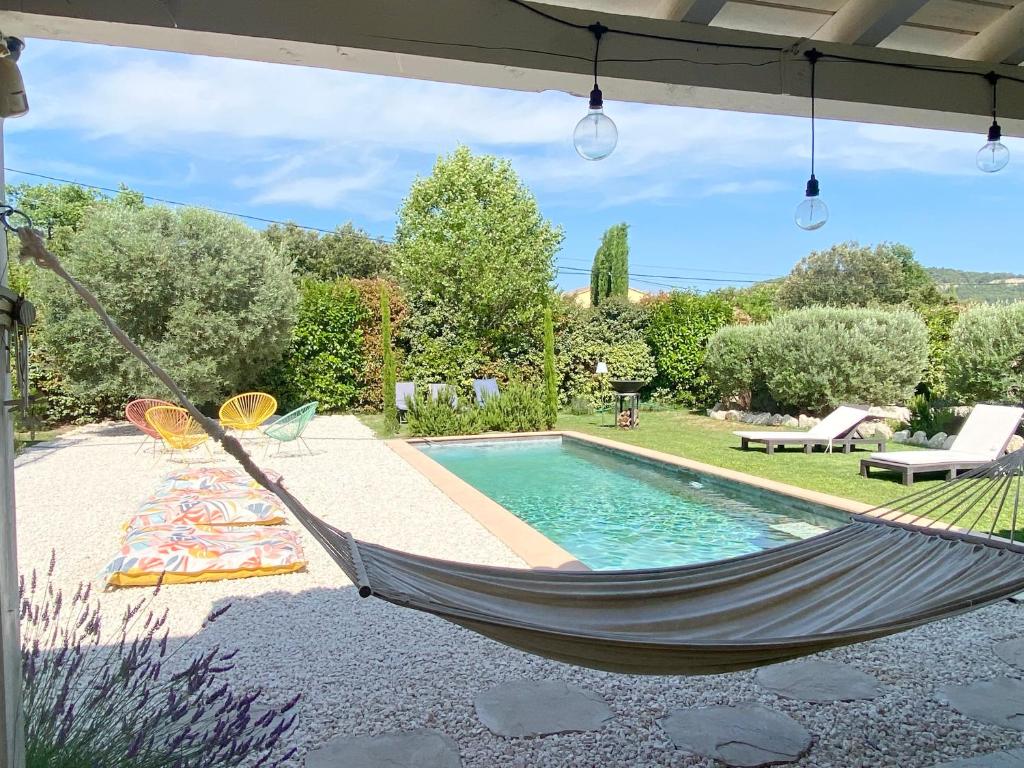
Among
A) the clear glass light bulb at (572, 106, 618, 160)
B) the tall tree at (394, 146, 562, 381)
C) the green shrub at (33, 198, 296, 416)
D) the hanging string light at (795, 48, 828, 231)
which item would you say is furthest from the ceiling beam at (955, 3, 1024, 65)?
the tall tree at (394, 146, 562, 381)

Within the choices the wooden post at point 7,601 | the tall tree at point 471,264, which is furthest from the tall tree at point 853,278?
the wooden post at point 7,601

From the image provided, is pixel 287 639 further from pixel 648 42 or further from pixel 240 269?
pixel 240 269

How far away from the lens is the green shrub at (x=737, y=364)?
10812mm

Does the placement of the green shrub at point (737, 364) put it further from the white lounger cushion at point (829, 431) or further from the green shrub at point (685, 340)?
the white lounger cushion at point (829, 431)

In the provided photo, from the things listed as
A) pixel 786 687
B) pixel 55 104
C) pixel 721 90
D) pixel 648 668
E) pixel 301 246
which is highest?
pixel 55 104

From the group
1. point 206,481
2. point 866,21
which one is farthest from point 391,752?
point 206,481

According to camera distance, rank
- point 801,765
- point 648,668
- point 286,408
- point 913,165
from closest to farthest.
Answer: point 648,668
point 801,765
point 286,408
point 913,165

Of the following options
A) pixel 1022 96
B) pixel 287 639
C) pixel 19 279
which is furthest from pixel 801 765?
pixel 19 279

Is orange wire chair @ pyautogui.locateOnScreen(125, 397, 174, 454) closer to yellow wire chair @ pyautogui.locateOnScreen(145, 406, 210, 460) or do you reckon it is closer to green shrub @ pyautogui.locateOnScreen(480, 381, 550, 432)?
yellow wire chair @ pyautogui.locateOnScreen(145, 406, 210, 460)

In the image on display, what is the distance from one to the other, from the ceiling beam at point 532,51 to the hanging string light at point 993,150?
4 cm

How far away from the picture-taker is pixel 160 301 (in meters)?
9.45

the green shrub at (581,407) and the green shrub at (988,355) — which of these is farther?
the green shrub at (581,407)

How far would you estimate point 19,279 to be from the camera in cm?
1012

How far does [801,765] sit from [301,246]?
25.0 metres
